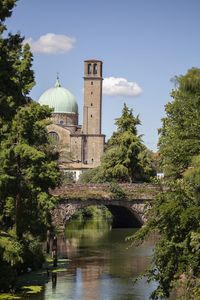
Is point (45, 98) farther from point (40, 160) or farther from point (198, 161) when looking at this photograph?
point (198, 161)

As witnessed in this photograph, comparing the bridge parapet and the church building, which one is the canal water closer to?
the bridge parapet

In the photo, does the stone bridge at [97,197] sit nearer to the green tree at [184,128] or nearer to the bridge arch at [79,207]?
the bridge arch at [79,207]

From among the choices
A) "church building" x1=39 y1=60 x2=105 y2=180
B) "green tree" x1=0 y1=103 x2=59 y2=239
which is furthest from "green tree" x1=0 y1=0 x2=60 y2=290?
"church building" x1=39 y1=60 x2=105 y2=180

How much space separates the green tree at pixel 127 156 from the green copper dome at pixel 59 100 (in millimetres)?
81964

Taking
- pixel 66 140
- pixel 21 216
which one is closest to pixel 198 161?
pixel 21 216

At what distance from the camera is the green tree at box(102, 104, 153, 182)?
75625 mm

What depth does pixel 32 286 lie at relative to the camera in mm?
31484

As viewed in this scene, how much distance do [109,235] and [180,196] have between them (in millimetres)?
45444

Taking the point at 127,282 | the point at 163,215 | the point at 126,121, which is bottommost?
the point at 127,282

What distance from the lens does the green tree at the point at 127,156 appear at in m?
75.6

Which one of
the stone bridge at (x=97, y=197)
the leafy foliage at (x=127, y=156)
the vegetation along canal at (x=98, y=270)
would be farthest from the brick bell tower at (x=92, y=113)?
the vegetation along canal at (x=98, y=270)

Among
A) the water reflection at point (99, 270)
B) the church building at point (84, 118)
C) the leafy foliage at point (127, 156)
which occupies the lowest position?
the water reflection at point (99, 270)

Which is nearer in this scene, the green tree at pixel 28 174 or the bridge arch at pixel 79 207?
the green tree at pixel 28 174

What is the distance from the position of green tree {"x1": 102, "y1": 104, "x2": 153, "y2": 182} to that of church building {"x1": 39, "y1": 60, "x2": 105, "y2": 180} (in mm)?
74181
